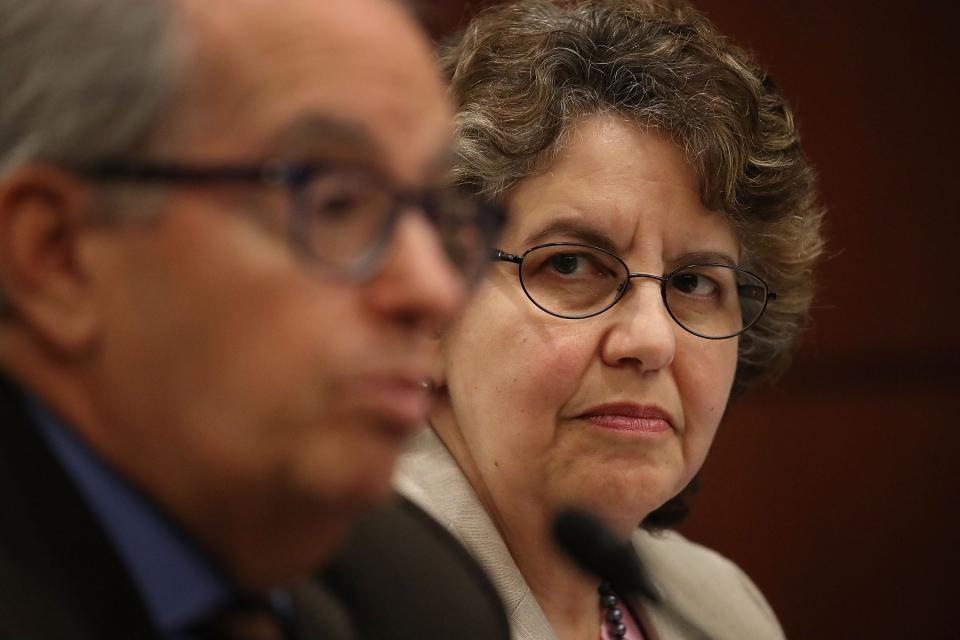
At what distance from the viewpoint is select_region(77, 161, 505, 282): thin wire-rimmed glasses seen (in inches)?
28.7

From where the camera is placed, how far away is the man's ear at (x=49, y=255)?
74 cm

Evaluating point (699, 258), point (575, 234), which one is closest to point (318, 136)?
point (575, 234)

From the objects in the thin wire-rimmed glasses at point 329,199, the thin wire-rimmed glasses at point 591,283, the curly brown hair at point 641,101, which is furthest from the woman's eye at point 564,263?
the thin wire-rimmed glasses at point 329,199

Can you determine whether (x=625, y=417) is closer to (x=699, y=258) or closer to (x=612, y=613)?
(x=699, y=258)

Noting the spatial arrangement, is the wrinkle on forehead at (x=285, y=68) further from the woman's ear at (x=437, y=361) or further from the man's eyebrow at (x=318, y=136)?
the woman's ear at (x=437, y=361)

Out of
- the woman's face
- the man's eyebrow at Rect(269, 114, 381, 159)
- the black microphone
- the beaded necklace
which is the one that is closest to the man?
the man's eyebrow at Rect(269, 114, 381, 159)

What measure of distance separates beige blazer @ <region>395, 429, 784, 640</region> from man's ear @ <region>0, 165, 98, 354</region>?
61 cm

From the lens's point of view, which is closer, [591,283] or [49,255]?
[49,255]

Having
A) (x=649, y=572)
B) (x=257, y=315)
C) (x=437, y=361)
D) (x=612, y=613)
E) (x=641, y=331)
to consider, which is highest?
(x=257, y=315)

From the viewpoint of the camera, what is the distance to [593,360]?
1.45m

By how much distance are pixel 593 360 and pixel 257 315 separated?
0.78 metres

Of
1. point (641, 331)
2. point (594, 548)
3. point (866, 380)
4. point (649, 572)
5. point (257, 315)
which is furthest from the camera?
point (866, 380)

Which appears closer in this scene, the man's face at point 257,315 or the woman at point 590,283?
the man's face at point 257,315

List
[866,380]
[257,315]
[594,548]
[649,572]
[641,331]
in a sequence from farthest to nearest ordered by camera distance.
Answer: [866,380], [649,572], [641,331], [594,548], [257,315]
